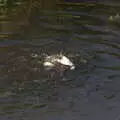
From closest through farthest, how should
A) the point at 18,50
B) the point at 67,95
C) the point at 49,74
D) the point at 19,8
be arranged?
the point at 67,95 → the point at 49,74 → the point at 18,50 → the point at 19,8

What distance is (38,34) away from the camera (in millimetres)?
9570

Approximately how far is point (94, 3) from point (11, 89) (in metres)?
4.54

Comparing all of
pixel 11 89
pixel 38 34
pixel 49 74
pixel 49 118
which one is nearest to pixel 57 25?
pixel 38 34

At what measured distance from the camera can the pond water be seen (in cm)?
702

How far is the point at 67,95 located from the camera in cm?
741

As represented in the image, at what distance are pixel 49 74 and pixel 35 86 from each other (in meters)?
0.48

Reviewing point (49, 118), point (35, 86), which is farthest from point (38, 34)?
point (49, 118)

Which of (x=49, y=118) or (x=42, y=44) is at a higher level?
(x=42, y=44)

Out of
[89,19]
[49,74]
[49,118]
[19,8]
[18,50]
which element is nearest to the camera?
[49,118]

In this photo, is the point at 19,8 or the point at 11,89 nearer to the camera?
the point at 11,89

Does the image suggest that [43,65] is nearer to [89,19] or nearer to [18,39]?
[18,39]

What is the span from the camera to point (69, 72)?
8.05 meters

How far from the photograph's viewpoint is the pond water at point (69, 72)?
702 cm

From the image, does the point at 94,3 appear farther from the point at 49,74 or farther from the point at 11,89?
the point at 11,89
